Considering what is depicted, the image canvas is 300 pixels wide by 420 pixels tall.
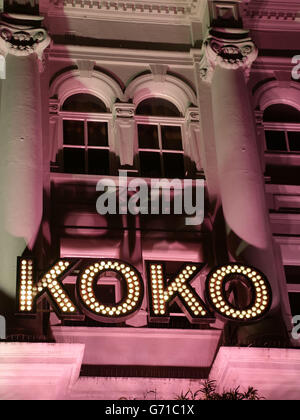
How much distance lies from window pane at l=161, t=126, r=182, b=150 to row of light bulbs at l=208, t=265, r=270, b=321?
5473 mm

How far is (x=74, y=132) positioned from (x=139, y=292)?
20.4 ft

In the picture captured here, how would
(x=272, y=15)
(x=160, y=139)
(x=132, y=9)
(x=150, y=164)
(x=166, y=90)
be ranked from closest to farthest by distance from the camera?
(x=150, y=164)
(x=160, y=139)
(x=166, y=90)
(x=132, y=9)
(x=272, y=15)

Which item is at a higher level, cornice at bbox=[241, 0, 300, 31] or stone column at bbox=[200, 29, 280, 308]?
cornice at bbox=[241, 0, 300, 31]

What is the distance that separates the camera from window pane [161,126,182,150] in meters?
23.4

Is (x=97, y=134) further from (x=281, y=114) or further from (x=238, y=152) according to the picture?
(x=281, y=114)

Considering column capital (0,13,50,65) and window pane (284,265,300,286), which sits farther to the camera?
column capital (0,13,50,65)

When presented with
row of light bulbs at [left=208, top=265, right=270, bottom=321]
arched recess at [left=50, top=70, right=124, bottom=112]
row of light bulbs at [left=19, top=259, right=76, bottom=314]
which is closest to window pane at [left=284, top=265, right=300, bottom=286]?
row of light bulbs at [left=208, top=265, right=270, bottom=321]

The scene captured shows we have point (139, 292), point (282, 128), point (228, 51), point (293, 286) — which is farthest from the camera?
point (282, 128)

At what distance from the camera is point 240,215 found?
2053 centimetres

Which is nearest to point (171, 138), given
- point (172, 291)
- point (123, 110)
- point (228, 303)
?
point (123, 110)

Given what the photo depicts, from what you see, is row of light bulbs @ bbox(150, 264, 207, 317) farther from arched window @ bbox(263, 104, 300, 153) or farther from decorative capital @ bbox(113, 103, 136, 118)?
arched window @ bbox(263, 104, 300, 153)

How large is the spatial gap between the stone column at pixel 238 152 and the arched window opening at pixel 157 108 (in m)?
1.17

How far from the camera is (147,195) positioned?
21609 mm

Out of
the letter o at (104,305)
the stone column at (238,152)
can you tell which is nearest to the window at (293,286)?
the stone column at (238,152)
